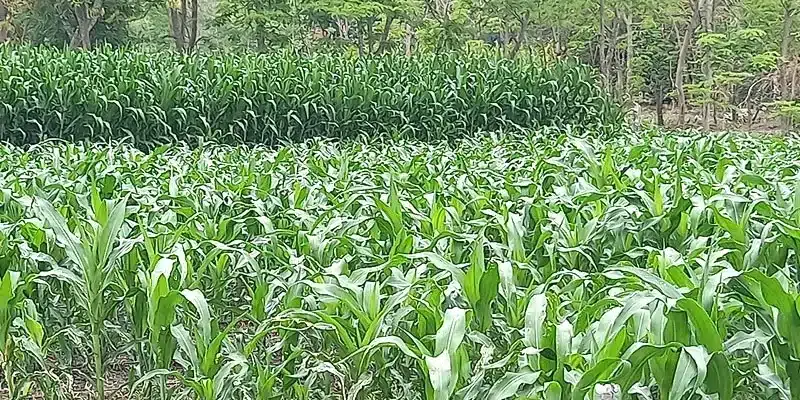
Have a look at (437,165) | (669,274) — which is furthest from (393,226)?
(437,165)

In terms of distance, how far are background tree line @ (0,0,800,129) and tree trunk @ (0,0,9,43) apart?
0.03 m

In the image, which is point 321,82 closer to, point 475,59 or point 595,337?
point 475,59

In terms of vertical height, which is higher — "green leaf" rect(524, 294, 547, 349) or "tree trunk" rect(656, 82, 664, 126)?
"green leaf" rect(524, 294, 547, 349)

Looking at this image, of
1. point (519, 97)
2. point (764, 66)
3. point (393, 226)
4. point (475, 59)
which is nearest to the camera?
point (393, 226)

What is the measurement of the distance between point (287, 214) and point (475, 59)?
24.2 feet

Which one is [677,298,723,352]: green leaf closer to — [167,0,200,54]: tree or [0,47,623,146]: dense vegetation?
[0,47,623,146]: dense vegetation

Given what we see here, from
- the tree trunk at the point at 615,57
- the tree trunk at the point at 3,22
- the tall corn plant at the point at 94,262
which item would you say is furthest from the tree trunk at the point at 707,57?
the tree trunk at the point at 3,22

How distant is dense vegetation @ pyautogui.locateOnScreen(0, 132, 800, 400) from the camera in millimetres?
A: 1446

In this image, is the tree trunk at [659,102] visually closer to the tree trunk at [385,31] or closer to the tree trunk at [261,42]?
the tree trunk at [385,31]

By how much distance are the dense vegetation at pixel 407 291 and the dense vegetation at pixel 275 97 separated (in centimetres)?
452

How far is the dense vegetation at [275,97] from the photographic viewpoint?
7434 millimetres

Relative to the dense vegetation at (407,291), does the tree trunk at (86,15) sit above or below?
above

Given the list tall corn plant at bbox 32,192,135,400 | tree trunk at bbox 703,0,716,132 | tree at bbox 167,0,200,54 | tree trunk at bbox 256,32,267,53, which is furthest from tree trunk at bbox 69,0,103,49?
tall corn plant at bbox 32,192,135,400

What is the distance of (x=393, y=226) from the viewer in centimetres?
240
